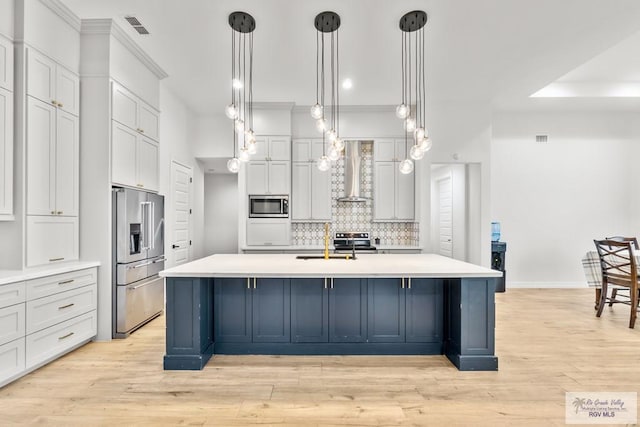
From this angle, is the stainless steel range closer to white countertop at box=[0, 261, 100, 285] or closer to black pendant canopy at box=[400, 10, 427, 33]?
black pendant canopy at box=[400, 10, 427, 33]

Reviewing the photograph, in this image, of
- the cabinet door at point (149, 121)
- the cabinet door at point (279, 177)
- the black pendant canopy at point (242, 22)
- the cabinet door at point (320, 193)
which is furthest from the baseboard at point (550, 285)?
the cabinet door at point (149, 121)

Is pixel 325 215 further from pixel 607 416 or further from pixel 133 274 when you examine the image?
pixel 607 416

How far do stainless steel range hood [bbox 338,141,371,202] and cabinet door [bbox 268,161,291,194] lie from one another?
36.7 inches

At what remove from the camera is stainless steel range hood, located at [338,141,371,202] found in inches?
231

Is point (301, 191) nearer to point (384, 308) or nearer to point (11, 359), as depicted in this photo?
point (384, 308)

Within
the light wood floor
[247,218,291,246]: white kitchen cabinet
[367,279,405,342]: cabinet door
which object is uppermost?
[247,218,291,246]: white kitchen cabinet

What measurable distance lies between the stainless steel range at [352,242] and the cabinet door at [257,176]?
4.73ft

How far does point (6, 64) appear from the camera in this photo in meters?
2.79

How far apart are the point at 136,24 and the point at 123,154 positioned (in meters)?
1.28

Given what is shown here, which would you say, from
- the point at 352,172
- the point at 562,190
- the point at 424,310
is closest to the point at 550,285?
the point at 562,190

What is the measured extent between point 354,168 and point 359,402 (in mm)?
4002

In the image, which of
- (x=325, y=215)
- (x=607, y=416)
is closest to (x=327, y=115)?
(x=325, y=215)

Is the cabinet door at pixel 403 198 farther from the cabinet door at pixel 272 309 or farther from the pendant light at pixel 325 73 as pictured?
the cabinet door at pixel 272 309

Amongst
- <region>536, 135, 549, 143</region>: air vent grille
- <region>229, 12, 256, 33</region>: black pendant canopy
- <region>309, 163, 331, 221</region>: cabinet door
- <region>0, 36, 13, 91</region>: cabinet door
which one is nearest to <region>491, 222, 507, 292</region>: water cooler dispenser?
<region>536, 135, 549, 143</region>: air vent grille
